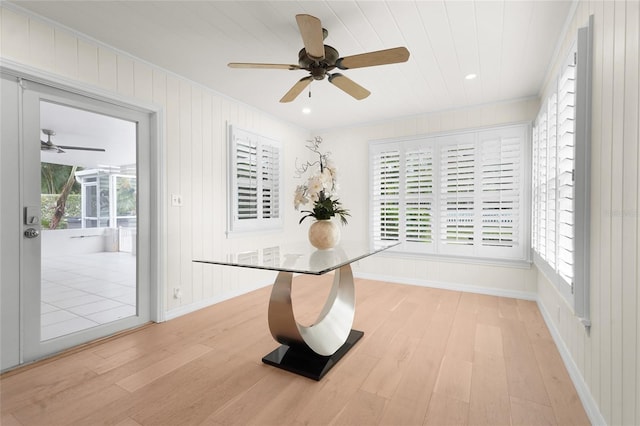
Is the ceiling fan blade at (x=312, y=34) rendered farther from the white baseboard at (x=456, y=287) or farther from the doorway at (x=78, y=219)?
the white baseboard at (x=456, y=287)

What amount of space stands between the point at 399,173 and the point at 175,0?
11.1ft

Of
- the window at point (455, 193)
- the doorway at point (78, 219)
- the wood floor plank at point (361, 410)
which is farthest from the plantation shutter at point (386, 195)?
the doorway at point (78, 219)

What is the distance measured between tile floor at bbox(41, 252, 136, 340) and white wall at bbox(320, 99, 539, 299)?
2646mm

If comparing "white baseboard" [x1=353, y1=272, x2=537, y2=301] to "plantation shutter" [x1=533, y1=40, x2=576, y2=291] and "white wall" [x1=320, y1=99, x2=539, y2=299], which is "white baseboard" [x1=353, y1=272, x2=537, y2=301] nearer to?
"white wall" [x1=320, y1=99, x2=539, y2=299]

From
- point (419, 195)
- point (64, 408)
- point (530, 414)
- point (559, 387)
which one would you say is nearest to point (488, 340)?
point (559, 387)

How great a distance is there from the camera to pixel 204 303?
3.33 m

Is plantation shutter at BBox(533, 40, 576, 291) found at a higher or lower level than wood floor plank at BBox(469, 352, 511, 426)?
higher

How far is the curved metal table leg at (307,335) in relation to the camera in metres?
2.02

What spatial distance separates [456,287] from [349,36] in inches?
132

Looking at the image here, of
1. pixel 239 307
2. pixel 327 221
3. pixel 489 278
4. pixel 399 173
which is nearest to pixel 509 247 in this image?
pixel 489 278

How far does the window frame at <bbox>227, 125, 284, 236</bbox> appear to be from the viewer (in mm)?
3668

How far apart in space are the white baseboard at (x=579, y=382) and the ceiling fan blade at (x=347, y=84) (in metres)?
2.42

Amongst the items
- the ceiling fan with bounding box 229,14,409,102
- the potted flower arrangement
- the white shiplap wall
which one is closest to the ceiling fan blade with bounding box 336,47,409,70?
the ceiling fan with bounding box 229,14,409,102

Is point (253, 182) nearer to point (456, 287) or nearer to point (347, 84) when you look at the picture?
point (347, 84)
